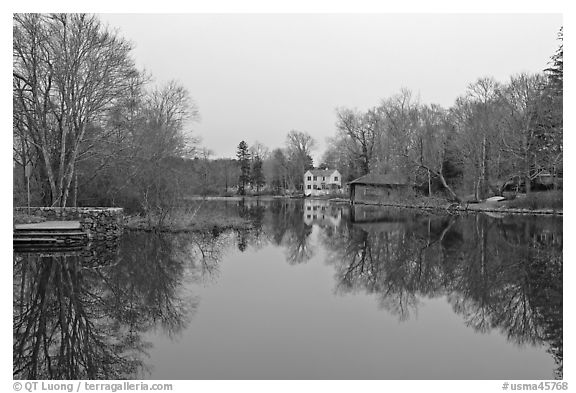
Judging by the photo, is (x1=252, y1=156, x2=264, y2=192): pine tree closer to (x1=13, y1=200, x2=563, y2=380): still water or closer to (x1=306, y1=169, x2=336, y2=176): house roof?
(x1=306, y1=169, x2=336, y2=176): house roof

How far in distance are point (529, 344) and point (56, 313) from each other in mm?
6949

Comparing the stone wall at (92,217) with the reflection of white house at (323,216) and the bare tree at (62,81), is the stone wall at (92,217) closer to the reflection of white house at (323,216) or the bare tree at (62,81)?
the bare tree at (62,81)

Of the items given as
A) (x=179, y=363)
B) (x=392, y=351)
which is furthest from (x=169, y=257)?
(x=392, y=351)

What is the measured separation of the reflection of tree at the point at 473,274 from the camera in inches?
265

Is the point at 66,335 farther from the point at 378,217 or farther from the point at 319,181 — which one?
the point at 319,181

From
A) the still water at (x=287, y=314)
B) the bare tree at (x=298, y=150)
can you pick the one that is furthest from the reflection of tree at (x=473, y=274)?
the bare tree at (x=298, y=150)

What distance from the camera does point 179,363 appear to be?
502cm

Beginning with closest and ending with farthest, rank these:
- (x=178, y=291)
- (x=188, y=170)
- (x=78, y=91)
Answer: (x=178, y=291)
(x=78, y=91)
(x=188, y=170)

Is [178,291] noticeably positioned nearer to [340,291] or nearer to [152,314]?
[152,314]

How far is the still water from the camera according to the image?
5.00 metres

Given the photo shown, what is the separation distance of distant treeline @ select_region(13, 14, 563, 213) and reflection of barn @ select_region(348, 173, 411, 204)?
1.34 meters

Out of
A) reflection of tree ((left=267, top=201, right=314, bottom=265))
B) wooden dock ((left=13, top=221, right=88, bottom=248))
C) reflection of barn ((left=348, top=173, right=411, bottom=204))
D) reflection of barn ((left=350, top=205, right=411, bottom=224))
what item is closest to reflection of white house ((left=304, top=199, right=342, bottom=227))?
reflection of barn ((left=350, top=205, right=411, bottom=224))
